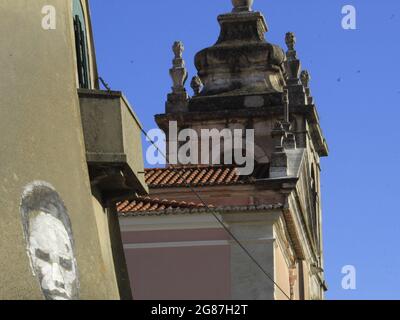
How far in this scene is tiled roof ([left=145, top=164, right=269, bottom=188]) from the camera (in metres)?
31.5

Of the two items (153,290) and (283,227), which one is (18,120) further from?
(283,227)

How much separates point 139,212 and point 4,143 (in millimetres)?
17229

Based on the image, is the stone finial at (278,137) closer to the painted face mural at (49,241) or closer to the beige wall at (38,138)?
the beige wall at (38,138)

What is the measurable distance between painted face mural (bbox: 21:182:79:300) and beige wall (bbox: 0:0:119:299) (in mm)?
104

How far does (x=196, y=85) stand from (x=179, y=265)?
22.7m

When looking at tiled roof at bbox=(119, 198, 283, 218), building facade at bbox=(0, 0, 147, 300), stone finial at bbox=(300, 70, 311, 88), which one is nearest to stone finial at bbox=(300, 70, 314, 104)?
stone finial at bbox=(300, 70, 311, 88)

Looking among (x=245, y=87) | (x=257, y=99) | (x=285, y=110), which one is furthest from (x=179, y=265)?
(x=245, y=87)

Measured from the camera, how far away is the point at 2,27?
1068 cm

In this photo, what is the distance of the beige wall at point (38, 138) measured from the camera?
9.81m

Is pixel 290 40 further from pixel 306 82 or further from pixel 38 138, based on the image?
pixel 38 138

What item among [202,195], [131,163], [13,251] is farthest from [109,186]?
[202,195]

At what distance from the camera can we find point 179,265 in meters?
27.3

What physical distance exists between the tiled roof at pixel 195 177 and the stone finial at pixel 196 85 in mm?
16080

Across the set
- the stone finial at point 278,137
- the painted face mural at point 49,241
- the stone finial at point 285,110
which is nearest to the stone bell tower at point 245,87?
the stone finial at point 285,110
